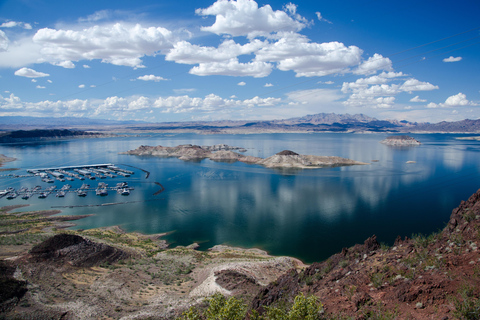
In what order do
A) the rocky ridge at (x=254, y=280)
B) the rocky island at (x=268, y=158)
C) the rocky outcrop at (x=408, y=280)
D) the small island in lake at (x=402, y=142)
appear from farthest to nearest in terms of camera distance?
the small island in lake at (x=402, y=142), the rocky island at (x=268, y=158), the rocky ridge at (x=254, y=280), the rocky outcrop at (x=408, y=280)

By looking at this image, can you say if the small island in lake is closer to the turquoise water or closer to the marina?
the turquoise water

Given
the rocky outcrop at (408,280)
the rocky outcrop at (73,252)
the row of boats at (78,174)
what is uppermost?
the rocky outcrop at (408,280)

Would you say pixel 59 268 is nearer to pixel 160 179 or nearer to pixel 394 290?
pixel 394 290

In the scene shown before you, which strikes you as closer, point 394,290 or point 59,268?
point 394,290

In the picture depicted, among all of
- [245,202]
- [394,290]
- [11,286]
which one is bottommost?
[245,202]

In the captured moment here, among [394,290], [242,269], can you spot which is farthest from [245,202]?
[394,290]

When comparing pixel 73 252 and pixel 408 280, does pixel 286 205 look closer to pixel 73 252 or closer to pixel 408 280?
pixel 73 252

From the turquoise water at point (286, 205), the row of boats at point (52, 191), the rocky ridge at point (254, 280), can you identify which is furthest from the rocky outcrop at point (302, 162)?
the rocky ridge at point (254, 280)

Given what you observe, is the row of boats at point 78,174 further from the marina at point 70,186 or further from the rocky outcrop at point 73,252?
the rocky outcrop at point 73,252

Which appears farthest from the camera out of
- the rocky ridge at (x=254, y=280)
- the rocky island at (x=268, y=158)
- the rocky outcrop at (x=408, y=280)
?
the rocky island at (x=268, y=158)
